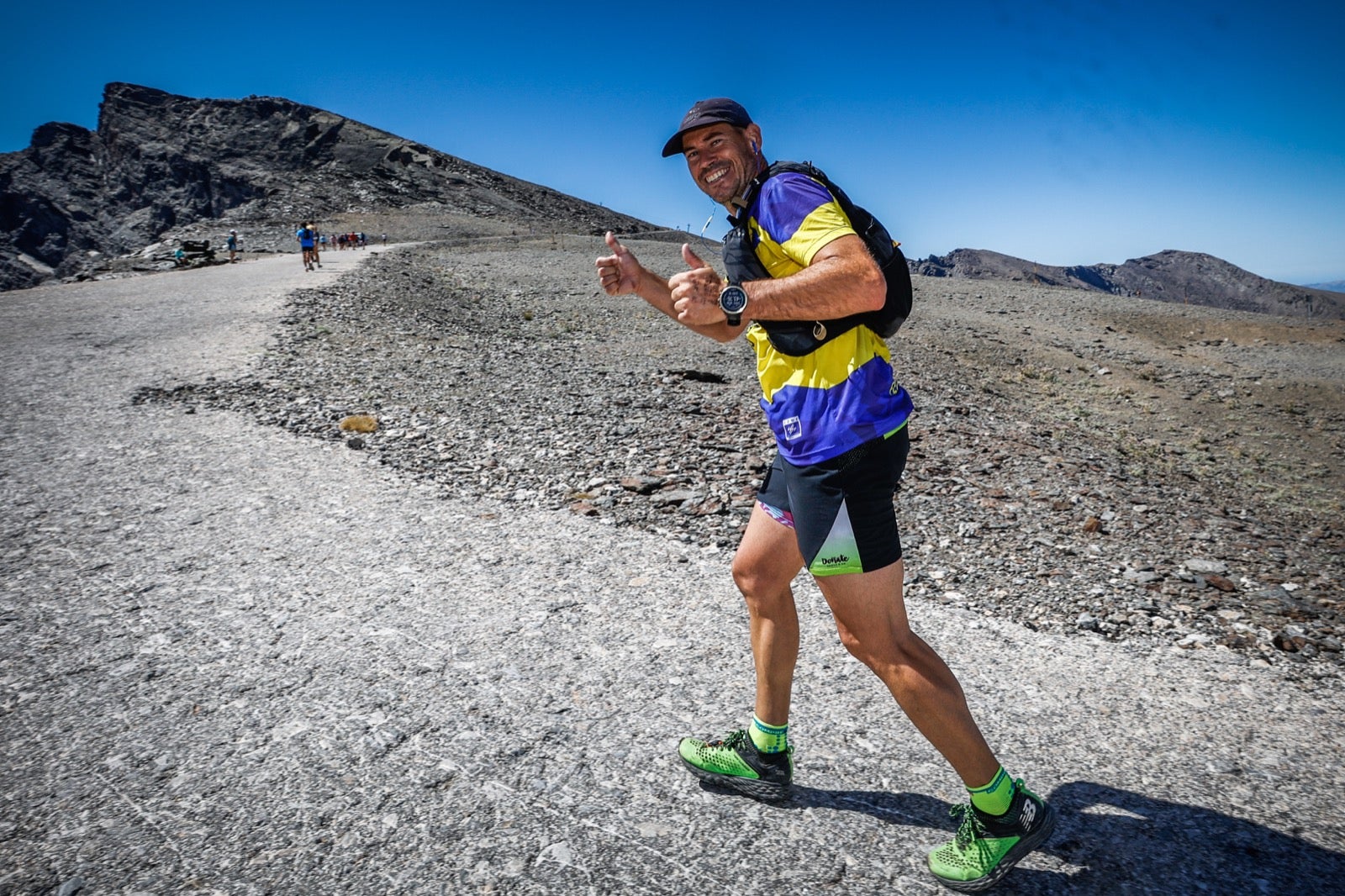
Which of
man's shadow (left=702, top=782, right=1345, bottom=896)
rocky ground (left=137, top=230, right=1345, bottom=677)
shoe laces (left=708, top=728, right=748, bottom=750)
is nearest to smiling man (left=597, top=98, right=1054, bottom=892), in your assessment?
man's shadow (left=702, top=782, right=1345, bottom=896)

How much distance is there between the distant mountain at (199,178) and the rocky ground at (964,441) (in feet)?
117

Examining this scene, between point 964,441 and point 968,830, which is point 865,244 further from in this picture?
point 964,441

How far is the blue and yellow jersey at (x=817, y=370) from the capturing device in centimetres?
200

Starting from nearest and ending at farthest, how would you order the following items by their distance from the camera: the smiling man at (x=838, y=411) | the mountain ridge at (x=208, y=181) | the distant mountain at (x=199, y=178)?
the smiling man at (x=838, y=411) < the mountain ridge at (x=208, y=181) < the distant mountain at (x=199, y=178)

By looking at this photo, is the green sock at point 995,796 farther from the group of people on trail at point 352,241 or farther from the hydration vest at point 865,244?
the group of people on trail at point 352,241

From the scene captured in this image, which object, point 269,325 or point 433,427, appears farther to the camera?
point 269,325

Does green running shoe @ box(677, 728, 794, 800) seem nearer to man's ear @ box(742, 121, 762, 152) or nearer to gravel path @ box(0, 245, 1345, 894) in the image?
gravel path @ box(0, 245, 1345, 894)

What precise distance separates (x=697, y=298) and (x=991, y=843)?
5.99 ft

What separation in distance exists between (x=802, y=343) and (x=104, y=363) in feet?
34.0

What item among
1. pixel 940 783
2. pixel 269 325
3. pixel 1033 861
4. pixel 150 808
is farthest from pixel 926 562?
pixel 269 325

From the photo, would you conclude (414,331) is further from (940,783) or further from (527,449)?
(940,783)

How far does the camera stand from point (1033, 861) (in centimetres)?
225

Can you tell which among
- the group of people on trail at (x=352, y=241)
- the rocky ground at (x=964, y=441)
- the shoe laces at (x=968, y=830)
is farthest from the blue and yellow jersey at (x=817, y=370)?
the group of people on trail at (x=352, y=241)

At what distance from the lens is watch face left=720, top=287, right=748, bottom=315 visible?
6.67 ft
